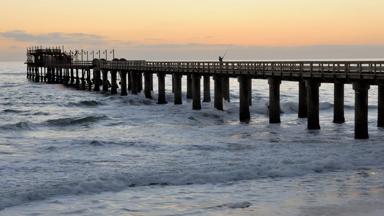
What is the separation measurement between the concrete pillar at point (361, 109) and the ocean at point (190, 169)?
0.52 metres

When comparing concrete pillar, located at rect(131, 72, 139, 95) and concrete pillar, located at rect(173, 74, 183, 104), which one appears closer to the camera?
concrete pillar, located at rect(173, 74, 183, 104)

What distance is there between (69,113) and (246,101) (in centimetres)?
1577

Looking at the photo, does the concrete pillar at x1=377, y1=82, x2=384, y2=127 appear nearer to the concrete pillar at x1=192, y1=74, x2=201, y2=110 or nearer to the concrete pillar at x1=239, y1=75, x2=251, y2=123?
the concrete pillar at x1=239, y1=75, x2=251, y2=123

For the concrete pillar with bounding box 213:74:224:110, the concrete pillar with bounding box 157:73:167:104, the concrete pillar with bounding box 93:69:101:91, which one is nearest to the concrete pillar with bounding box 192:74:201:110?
the concrete pillar with bounding box 213:74:224:110

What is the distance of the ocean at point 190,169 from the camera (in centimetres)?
1555

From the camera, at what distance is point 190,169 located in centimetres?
2045

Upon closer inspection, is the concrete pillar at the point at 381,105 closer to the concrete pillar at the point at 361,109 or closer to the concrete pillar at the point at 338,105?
the concrete pillar at the point at 361,109

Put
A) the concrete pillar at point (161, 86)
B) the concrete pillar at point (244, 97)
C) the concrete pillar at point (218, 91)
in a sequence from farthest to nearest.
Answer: the concrete pillar at point (161, 86)
the concrete pillar at point (218, 91)
the concrete pillar at point (244, 97)

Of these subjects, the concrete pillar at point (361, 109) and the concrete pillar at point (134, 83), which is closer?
the concrete pillar at point (361, 109)

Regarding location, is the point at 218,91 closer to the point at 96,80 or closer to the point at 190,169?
the point at 190,169

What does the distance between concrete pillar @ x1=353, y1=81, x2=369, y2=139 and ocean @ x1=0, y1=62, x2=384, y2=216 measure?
52 cm

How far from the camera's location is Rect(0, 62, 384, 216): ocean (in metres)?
15.6

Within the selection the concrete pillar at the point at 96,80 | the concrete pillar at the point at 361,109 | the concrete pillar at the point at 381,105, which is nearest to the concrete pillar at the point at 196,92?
the concrete pillar at the point at 381,105

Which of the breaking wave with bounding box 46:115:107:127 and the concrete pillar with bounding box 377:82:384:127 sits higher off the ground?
the concrete pillar with bounding box 377:82:384:127
